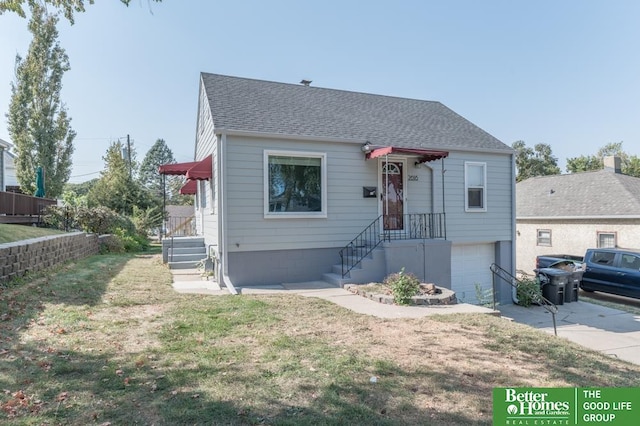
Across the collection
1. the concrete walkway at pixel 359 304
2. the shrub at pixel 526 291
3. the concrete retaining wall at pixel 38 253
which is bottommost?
the shrub at pixel 526 291

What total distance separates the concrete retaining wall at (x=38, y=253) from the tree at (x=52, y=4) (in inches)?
148

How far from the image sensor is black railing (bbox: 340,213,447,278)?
31.5 ft

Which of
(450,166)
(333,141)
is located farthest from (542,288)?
(333,141)


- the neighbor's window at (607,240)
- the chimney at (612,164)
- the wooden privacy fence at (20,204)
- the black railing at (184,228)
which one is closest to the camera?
the wooden privacy fence at (20,204)

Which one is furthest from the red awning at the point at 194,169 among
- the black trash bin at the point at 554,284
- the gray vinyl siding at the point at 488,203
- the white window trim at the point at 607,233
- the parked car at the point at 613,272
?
the white window trim at the point at 607,233

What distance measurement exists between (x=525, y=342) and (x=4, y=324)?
645 centimetres

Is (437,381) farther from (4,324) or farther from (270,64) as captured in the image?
(270,64)

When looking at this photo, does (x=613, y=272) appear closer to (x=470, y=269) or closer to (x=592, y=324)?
(x=592, y=324)

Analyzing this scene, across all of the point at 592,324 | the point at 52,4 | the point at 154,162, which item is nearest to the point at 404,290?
the point at 592,324

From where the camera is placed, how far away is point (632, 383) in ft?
12.6

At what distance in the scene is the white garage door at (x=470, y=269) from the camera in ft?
37.8

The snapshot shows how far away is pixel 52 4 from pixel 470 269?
1152 cm

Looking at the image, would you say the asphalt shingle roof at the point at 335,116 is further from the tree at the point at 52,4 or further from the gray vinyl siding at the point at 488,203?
the tree at the point at 52,4

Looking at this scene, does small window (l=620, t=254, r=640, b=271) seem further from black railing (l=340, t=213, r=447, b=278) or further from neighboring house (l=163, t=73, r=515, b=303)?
black railing (l=340, t=213, r=447, b=278)
